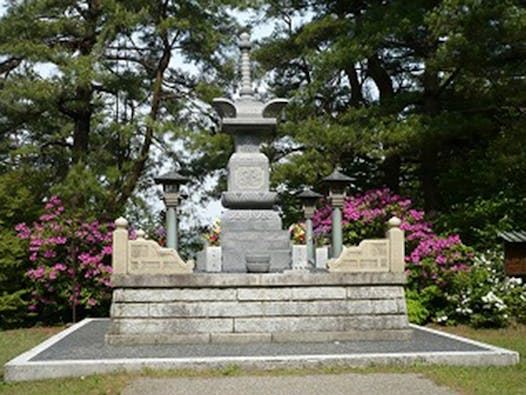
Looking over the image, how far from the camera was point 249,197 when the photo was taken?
1109cm

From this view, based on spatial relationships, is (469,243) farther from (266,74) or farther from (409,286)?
(266,74)

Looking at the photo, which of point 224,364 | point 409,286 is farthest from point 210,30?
point 224,364

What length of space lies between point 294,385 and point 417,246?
8.34m

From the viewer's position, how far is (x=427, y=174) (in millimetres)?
16062

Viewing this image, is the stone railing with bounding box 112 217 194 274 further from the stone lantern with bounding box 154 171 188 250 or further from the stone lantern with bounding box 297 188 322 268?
the stone lantern with bounding box 297 188 322 268

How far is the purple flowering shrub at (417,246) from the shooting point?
13102mm

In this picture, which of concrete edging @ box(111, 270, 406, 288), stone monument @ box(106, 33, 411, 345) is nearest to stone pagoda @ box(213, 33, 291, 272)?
stone monument @ box(106, 33, 411, 345)

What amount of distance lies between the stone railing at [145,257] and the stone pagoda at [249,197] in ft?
5.78

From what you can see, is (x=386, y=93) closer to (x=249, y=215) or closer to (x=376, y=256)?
(x=249, y=215)

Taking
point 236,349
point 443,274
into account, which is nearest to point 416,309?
point 443,274

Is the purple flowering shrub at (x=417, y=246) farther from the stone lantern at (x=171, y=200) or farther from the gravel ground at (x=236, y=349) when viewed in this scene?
the stone lantern at (x=171, y=200)

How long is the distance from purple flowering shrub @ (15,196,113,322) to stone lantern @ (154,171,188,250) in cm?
327

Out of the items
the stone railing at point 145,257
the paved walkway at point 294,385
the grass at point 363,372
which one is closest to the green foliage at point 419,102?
the stone railing at point 145,257

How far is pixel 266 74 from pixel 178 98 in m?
2.65
